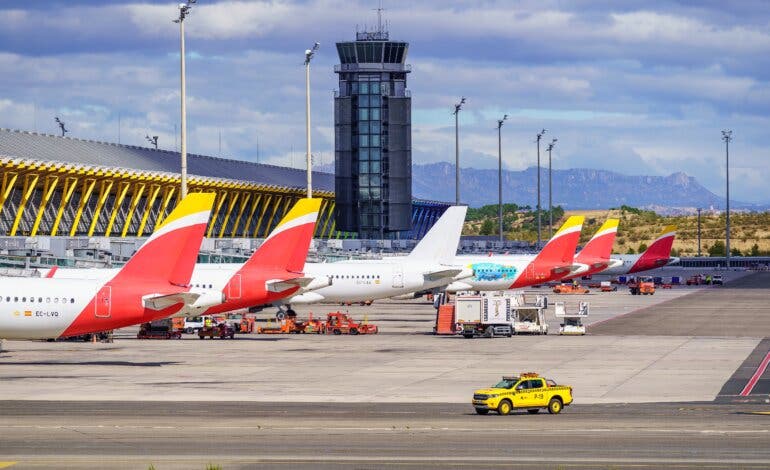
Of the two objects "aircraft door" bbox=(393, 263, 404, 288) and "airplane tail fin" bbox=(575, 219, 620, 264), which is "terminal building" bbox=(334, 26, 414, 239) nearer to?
"airplane tail fin" bbox=(575, 219, 620, 264)

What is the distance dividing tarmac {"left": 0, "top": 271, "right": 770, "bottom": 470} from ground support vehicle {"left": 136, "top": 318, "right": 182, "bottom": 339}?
107 centimetres

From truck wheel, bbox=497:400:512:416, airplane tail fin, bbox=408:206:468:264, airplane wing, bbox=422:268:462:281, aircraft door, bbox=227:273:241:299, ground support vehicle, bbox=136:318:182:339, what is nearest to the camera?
truck wheel, bbox=497:400:512:416

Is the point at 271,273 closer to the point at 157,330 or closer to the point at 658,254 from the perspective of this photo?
the point at 157,330

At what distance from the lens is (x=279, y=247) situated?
7719cm

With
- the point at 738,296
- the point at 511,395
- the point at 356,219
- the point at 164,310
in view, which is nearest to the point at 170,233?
the point at 164,310

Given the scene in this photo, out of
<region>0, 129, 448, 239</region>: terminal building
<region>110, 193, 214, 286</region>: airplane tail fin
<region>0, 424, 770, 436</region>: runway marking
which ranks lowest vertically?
<region>0, 424, 770, 436</region>: runway marking

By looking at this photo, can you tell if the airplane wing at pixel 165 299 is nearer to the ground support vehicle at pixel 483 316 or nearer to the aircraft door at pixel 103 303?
the aircraft door at pixel 103 303

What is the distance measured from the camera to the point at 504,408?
45906 mm

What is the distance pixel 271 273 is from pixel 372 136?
118 m

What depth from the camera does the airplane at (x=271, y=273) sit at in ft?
247

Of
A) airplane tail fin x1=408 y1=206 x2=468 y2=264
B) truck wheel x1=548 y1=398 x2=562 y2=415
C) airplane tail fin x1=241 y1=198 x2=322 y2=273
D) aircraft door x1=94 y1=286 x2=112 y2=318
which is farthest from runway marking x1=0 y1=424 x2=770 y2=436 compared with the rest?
airplane tail fin x1=408 y1=206 x2=468 y2=264

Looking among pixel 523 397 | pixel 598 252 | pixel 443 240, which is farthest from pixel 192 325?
pixel 598 252

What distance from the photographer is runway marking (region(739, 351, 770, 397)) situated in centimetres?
5344

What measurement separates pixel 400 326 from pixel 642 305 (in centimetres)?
3863
